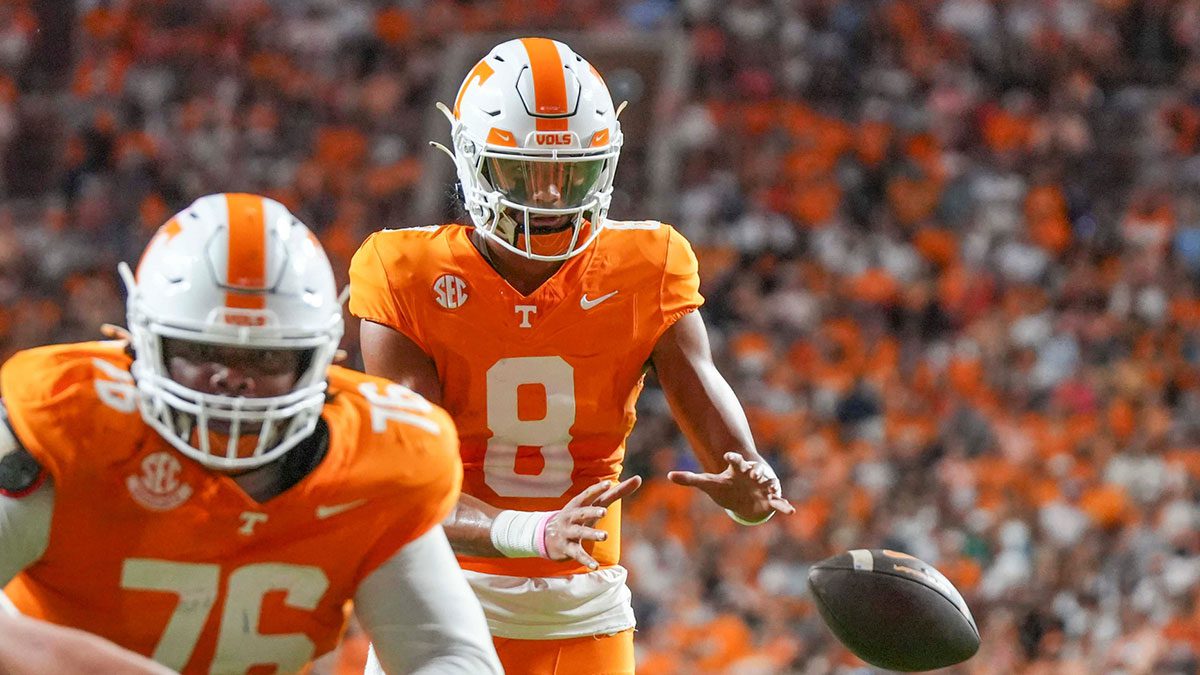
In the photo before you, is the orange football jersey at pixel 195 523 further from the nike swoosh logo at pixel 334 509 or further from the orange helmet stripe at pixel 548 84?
the orange helmet stripe at pixel 548 84

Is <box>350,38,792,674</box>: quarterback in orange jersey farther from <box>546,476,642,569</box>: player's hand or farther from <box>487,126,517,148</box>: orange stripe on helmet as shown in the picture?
<box>546,476,642,569</box>: player's hand

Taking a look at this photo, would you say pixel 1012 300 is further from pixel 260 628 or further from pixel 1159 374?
pixel 260 628

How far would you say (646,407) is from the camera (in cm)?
883

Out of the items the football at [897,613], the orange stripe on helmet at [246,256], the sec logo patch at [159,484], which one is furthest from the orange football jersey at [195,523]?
the football at [897,613]

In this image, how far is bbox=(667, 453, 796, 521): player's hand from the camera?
10.2ft

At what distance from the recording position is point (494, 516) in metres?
3.18

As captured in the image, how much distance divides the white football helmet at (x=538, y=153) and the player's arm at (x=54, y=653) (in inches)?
55.3

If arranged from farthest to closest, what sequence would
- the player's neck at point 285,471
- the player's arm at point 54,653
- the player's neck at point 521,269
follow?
the player's neck at point 521,269
the player's neck at point 285,471
the player's arm at point 54,653

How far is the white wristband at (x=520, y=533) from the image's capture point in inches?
117

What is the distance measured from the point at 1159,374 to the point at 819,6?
13.3 ft

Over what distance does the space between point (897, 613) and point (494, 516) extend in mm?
786

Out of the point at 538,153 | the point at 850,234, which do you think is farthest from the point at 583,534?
the point at 850,234

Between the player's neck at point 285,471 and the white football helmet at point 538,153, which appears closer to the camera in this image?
the player's neck at point 285,471

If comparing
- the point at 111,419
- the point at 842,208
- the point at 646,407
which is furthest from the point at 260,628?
the point at 842,208
